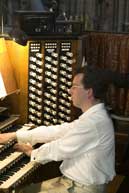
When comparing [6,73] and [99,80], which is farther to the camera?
[6,73]

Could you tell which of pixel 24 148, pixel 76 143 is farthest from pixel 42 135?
pixel 76 143

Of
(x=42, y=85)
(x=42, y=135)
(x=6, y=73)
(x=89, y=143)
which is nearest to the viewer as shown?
(x=89, y=143)

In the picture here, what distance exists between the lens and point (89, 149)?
300cm

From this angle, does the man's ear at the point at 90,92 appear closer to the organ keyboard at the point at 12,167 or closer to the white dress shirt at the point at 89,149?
the white dress shirt at the point at 89,149

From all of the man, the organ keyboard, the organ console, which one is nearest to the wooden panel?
the organ console

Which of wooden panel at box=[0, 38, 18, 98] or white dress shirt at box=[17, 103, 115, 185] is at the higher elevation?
wooden panel at box=[0, 38, 18, 98]

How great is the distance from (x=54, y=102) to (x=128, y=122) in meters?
1.33

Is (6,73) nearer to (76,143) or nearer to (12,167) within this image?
(12,167)

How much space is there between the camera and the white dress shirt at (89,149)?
9.77 ft

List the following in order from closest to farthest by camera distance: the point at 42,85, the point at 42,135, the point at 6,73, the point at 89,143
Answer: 1. the point at 89,143
2. the point at 42,135
3. the point at 6,73
4. the point at 42,85

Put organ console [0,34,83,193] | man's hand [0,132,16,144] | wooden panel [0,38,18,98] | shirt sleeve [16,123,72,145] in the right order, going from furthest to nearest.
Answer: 1. organ console [0,34,83,193]
2. wooden panel [0,38,18,98]
3. man's hand [0,132,16,144]
4. shirt sleeve [16,123,72,145]

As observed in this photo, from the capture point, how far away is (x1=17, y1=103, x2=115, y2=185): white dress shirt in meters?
2.98

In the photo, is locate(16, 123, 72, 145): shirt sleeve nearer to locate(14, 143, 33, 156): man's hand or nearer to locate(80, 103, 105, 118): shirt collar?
locate(14, 143, 33, 156): man's hand

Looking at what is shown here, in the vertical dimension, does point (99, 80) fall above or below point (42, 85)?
above
